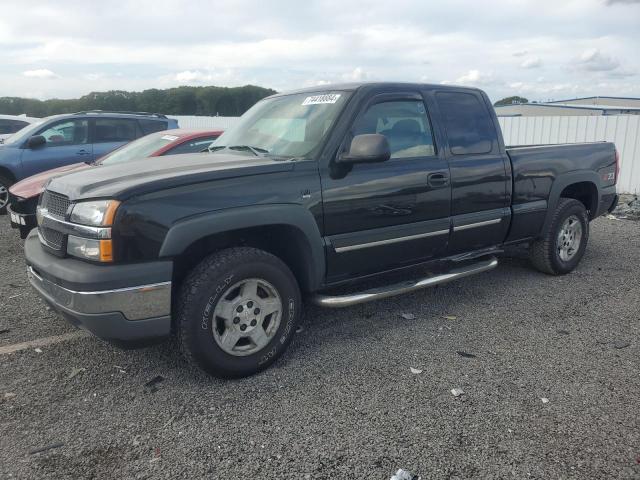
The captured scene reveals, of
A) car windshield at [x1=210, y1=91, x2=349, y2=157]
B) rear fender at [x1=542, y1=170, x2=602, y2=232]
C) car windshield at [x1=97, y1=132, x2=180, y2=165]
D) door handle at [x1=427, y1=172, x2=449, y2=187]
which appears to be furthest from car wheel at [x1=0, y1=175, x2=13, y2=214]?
rear fender at [x1=542, y1=170, x2=602, y2=232]

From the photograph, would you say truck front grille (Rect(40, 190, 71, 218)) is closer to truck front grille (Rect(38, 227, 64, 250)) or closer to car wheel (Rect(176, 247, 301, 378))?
truck front grille (Rect(38, 227, 64, 250))

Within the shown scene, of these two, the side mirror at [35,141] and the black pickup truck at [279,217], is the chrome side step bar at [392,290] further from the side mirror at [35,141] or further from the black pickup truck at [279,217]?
the side mirror at [35,141]

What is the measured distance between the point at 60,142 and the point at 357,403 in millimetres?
8072

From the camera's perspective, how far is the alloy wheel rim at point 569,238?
5.52m

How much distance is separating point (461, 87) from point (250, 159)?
7.13 ft

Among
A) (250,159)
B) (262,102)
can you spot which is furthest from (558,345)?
(262,102)

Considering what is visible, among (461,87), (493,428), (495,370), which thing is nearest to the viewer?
(493,428)

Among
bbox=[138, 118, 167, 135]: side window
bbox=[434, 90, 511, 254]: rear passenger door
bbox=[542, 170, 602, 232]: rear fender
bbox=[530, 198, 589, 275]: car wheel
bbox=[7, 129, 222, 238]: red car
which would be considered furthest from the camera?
bbox=[138, 118, 167, 135]: side window

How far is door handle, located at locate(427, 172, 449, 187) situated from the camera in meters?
4.09

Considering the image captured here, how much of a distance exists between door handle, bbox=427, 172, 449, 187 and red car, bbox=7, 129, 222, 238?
3519 millimetres

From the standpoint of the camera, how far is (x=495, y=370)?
3512 mm

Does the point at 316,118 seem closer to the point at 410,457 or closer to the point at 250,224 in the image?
the point at 250,224

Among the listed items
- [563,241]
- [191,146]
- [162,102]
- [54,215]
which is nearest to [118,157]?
[191,146]

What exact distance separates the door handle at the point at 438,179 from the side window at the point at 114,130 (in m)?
7.11
